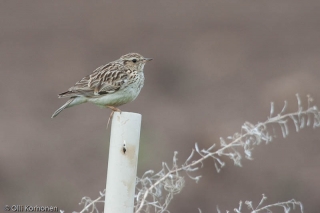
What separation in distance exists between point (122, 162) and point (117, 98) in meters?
1.70

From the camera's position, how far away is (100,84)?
651 cm

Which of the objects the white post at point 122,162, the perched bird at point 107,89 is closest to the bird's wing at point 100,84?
the perched bird at point 107,89

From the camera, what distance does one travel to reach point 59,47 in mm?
15961

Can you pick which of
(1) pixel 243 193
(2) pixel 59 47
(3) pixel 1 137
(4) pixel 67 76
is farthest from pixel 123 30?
(1) pixel 243 193

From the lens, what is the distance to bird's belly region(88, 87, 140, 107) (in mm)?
6289

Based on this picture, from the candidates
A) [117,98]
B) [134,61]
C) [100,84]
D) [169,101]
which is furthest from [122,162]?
[169,101]

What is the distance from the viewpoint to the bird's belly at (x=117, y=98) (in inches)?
248

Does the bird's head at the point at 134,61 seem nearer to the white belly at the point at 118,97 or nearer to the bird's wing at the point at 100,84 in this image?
the bird's wing at the point at 100,84

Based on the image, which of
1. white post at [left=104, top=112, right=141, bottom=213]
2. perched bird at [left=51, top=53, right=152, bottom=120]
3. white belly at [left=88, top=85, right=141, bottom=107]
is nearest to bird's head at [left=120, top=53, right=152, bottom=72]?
perched bird at [left=51, top=53, right=152, bottom=120]

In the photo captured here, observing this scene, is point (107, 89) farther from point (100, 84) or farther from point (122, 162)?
point (122, 162)

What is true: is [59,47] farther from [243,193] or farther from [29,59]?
[243,193]

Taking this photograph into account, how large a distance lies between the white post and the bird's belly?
157 cm

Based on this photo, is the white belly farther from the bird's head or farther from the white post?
the white post

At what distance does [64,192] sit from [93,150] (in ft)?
5.58
